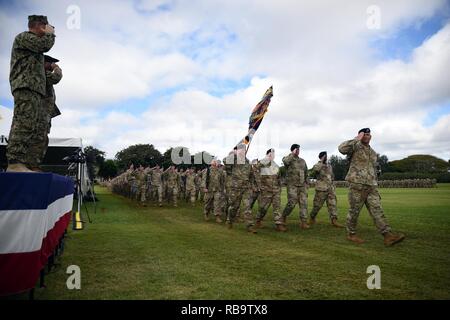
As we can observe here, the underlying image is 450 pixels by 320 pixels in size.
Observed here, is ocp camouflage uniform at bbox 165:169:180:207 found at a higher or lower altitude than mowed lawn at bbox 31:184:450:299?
A: higher

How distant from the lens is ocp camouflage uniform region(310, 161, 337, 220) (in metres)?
9.68

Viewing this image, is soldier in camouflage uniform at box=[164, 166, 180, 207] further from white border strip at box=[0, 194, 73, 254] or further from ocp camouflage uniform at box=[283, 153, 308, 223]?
white border strip at box=[0, 194, 73, 254]

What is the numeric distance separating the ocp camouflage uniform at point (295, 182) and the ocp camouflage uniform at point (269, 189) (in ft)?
1.25

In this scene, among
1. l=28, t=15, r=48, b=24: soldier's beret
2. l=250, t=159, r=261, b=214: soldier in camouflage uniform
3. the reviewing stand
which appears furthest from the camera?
l=250, t=159, r=261, b=214: soldier in camouflage uniform

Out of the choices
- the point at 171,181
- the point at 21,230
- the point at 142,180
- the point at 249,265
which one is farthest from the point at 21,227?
the point at 142,180

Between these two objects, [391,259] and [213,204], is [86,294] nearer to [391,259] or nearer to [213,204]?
[391,259]

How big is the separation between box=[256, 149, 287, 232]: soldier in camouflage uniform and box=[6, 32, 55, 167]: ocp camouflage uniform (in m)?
6.46

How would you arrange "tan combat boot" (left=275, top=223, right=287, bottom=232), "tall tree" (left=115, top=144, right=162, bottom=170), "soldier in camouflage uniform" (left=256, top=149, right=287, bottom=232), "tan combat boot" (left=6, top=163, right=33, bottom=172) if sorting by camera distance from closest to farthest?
"tan combat boot" (left=6, top=163, right=33, bottom=172) → "tan combat boot" (left=275, top=223, right=287, bottom=232) → "soldier in camouflage uniform" (left=256, top=149, right=287, bottom=232) → "tall tree" (left=115, top=144, right=162, bottom=170)

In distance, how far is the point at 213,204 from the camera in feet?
41.3

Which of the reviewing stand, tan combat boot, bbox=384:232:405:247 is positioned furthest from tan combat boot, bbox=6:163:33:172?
tan combat boot, bbox=384:232:405:247

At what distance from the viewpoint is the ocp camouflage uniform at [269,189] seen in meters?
9.37

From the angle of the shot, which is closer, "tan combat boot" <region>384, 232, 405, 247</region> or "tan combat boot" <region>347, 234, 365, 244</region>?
"tan combat boot" <region>384, 232, 405, 247</region>

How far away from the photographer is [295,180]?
9844 millimetres
